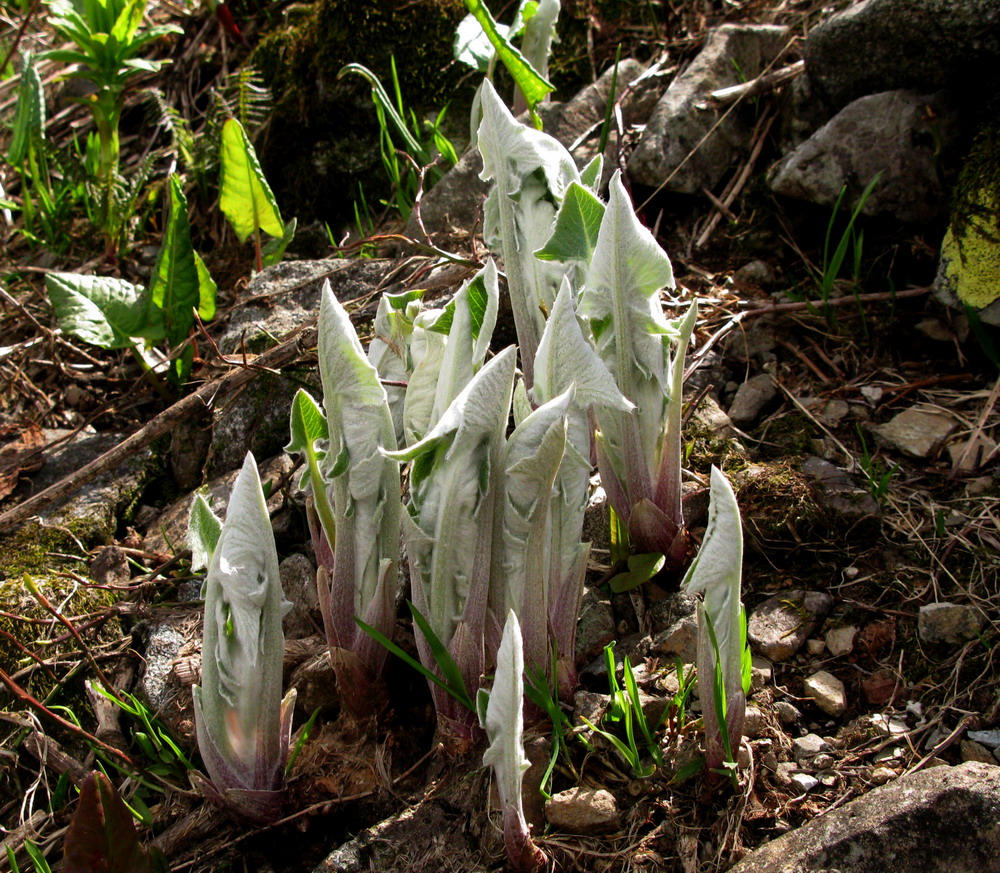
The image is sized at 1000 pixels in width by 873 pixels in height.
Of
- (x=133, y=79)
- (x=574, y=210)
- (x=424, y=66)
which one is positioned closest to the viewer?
(x=574, y=210)

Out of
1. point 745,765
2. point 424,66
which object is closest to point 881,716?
point 745,765

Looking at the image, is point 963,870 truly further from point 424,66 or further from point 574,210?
point 424,66

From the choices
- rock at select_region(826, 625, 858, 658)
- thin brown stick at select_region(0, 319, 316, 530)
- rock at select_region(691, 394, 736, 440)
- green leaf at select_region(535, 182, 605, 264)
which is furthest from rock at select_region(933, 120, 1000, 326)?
thin brown stick at select_region(0, 319, 316, 530)

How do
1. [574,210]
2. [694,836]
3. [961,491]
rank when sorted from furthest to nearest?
1. [961,491]
2. [574,210]
3. [694,836]

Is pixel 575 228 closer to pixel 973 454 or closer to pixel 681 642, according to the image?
pixel 681 642

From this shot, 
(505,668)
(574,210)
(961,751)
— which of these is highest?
(574,210)

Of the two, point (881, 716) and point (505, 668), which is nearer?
point (505, 668)
